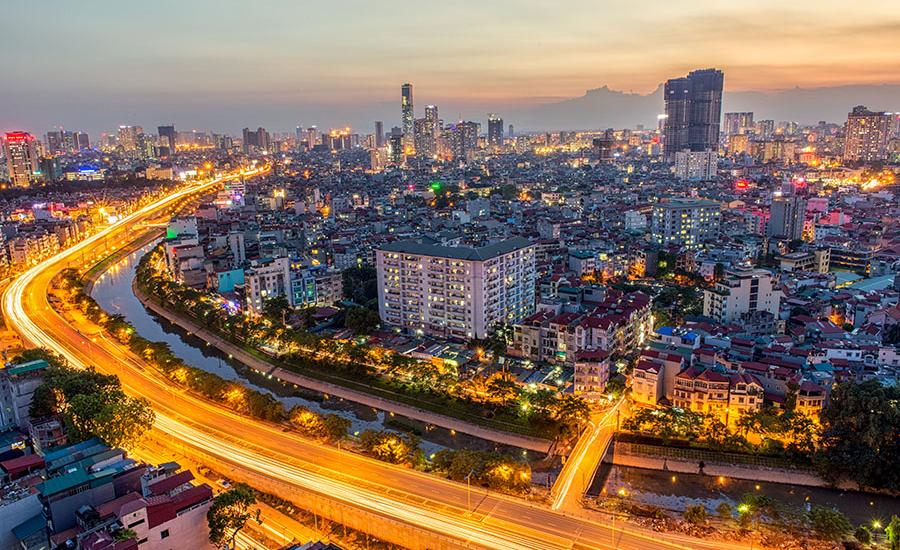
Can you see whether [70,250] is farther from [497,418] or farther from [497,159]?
[497,159]

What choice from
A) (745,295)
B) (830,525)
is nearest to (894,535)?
(830,525)

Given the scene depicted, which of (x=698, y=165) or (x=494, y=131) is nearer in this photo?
(x=698, y=165)

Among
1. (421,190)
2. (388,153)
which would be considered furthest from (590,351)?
(388,153)

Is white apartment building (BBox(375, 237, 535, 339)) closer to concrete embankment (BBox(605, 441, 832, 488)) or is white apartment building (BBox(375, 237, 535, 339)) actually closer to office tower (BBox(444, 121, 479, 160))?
concrete embankment (BBox(605, 441, 832, 488))

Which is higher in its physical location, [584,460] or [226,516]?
[226,516]

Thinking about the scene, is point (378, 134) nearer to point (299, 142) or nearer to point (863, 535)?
point (299, 142)

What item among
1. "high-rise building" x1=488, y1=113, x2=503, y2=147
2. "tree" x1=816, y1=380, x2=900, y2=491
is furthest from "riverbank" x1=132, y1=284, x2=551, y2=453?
"high-rise building" x1=488, y1=113, x2=503, y2=147
